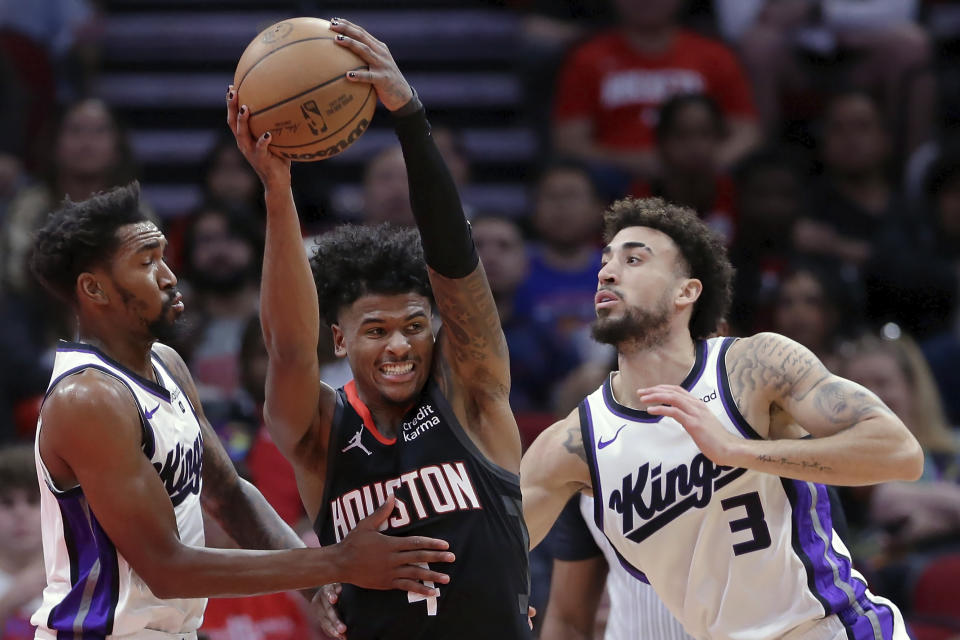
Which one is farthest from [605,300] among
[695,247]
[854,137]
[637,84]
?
[854,137]

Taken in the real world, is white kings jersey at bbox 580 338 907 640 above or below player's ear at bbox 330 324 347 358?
below

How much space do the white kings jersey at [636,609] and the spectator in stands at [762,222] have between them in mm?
2988

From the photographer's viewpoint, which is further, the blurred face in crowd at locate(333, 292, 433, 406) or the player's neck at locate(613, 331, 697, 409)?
the player's neck at locate(613, 331, 697, 409)

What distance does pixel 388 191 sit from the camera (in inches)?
301

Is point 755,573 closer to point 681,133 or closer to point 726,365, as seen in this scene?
point 726,365

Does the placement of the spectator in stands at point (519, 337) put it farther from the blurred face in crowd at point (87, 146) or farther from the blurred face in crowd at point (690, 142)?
the blurred face in crowd at point (87, 146)

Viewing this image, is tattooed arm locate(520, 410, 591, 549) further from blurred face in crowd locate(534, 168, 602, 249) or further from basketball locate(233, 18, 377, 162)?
blurred face in crowd locate(534, 168, 602, 249)

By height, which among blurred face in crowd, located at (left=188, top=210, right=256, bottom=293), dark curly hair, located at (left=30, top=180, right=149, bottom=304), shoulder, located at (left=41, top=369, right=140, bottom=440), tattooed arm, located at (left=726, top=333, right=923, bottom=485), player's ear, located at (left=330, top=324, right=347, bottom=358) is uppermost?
blurred face in crowd, located at (left=188, top=210, right=256, bottom=293)

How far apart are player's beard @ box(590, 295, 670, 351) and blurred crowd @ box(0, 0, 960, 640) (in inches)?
67.4

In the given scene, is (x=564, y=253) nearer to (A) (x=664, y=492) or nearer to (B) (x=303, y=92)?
(A) (x=664, y=492)

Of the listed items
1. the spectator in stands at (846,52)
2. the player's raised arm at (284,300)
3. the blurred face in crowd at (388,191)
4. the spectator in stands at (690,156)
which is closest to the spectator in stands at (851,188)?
the spectator in stands at (846,52)

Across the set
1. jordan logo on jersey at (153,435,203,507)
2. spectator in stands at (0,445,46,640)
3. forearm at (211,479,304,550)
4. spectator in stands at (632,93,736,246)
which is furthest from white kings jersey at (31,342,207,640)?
spectator in stands at (632,93,736,246)

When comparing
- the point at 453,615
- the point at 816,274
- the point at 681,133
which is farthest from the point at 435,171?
the point at 681,133

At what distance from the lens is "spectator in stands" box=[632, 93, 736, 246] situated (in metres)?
8.26
